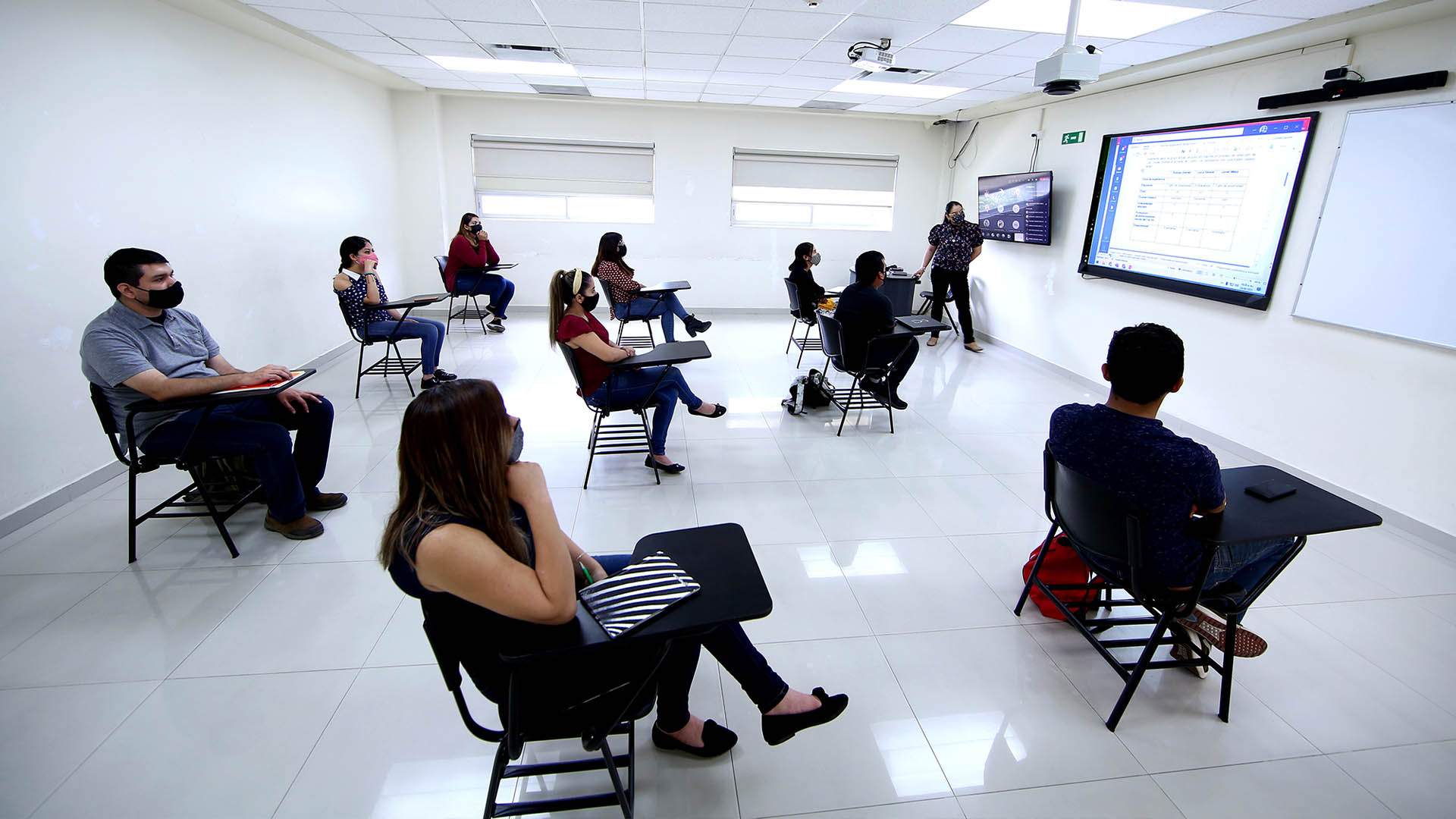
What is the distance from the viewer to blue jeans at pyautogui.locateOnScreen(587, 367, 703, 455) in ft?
11.2

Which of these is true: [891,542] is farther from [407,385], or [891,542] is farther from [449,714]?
[407,385]

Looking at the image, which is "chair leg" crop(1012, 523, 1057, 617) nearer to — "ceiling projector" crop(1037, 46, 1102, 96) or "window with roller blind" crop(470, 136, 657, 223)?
"ceiling projector" crop(1037, 46, 1102, 96)

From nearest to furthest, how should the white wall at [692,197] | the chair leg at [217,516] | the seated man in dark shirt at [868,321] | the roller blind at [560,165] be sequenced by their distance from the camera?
the chair leg at [217,516], the seated man in dark shirt at [868,321], the white wall at [692,197], the roller blind at [560,165]

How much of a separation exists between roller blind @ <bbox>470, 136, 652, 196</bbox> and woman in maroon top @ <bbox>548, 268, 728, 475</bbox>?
5059 mm

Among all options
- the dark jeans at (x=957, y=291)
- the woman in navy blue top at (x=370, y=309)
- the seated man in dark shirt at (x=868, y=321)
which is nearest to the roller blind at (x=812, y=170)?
the dark jeans at (x=957, y=291)

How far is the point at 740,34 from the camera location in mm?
4219

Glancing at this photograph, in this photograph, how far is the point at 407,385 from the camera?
5.02 metres

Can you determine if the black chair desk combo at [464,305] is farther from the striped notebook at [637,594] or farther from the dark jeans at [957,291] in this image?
the striped notebook at [637,594]

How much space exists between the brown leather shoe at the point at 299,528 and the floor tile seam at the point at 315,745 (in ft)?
3.50

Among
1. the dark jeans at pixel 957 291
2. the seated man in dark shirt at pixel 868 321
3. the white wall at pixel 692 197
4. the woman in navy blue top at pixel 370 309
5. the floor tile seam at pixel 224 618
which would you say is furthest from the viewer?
the white wall at pixel 692 197

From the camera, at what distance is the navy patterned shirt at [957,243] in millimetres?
6879

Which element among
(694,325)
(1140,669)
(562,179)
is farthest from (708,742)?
(562,179)

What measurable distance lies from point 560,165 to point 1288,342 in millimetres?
7326

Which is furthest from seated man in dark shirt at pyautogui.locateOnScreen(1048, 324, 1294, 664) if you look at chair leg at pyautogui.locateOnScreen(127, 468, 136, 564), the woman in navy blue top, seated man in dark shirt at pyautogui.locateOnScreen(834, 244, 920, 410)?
the woman in navy blue top
